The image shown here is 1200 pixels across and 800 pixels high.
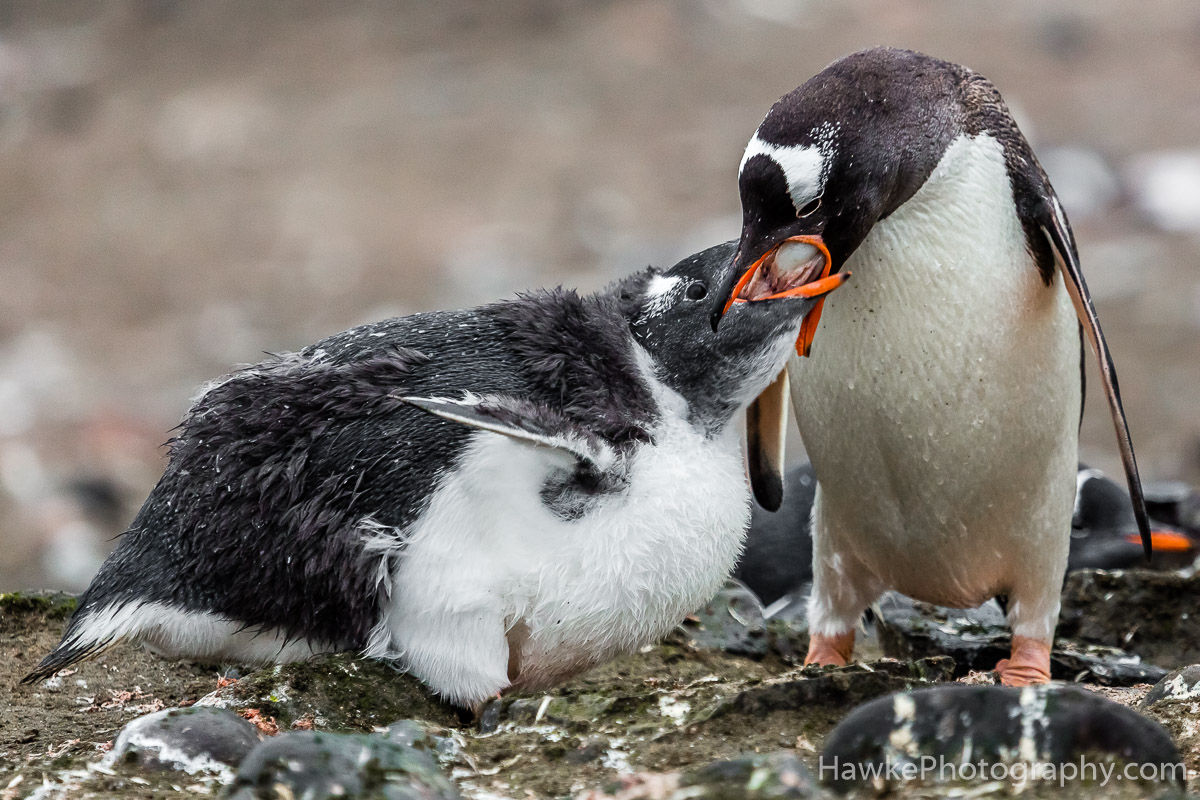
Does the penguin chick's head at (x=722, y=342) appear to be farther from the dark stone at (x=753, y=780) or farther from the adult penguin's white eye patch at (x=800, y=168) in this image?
the dark stone at (x=753, y=780)

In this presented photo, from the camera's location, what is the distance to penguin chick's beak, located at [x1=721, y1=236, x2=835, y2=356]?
3.17 m

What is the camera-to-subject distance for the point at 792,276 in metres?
3.24

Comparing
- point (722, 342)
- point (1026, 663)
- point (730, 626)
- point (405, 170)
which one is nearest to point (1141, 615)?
point (1026, 663)

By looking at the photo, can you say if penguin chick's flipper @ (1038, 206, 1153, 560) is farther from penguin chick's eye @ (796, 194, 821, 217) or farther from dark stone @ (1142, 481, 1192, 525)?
dark stone @ (1142, 481, 1192, 525)

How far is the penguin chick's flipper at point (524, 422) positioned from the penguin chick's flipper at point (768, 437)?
87cm

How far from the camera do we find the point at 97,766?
8.67 feet

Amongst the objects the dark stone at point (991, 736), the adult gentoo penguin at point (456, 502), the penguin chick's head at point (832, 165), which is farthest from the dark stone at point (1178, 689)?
the penguin chick's head at point (832, 165)

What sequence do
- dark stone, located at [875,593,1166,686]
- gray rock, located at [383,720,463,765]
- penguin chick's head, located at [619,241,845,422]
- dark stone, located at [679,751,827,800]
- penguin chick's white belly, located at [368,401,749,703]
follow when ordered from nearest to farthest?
1. dark stone, located at [679,751,827,800]
2. gray rock, located at [383,720,463,765]
3. penguin chick's white belly, located at [368,401,749,703]
4. penguin chick's head, located at [619,241,845,422]
5. dark stone, located at [875,593,1166,686]

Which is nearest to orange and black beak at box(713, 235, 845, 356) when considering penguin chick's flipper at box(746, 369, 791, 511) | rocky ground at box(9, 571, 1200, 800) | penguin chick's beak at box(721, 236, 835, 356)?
penguin chick's beak at box(721, 236, 835, 356)

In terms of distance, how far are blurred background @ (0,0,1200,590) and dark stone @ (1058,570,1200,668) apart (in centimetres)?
499

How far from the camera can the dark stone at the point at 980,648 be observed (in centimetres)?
409

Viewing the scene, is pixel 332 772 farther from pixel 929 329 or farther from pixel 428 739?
pixel 929 329

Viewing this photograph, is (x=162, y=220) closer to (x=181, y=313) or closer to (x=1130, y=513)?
(x=181, y=313)

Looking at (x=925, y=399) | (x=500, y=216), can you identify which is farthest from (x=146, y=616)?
(x=500, y=216)
